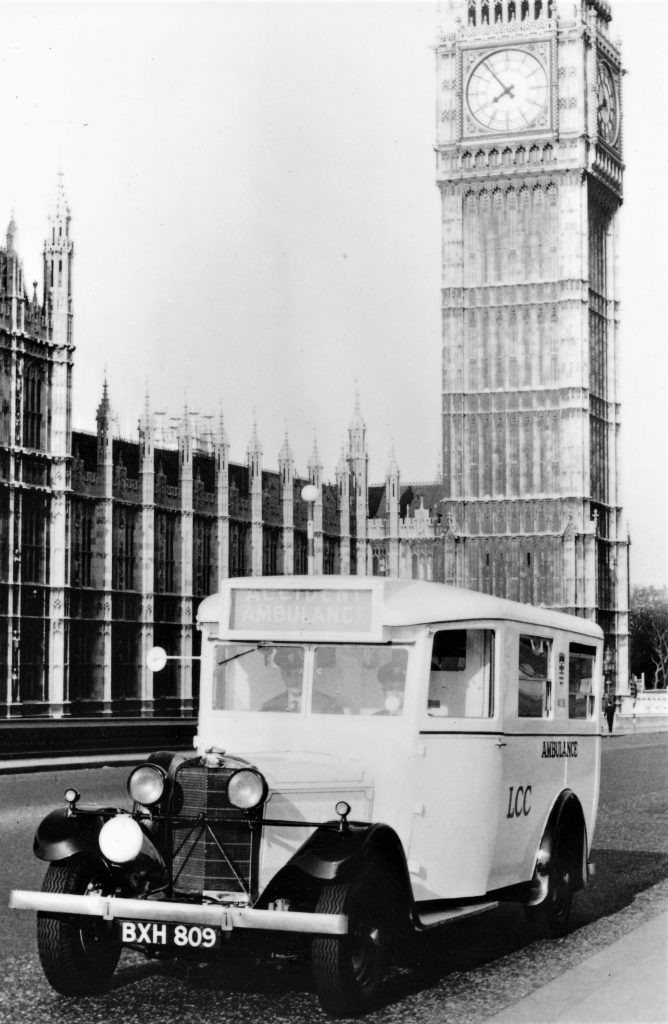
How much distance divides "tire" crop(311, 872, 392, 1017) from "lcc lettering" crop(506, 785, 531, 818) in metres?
1.61

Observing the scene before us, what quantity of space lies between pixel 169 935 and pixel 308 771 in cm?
106

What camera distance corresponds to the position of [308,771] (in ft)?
26.8

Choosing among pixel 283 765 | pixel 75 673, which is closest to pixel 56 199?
pixel 75 673

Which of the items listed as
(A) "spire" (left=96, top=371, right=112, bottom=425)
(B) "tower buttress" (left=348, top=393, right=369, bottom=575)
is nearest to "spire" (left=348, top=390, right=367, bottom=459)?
(B) "tower buttress" (left=348, top=393, right=369, bottom=575)

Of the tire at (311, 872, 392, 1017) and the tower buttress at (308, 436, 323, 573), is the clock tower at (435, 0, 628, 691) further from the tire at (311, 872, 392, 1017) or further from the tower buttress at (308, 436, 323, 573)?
the tire at (311, 872, 392, 1017)

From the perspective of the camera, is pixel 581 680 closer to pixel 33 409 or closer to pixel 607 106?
pixel 33 409

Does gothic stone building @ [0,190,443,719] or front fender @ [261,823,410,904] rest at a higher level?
gothic stone building @ [0,190,443,719]

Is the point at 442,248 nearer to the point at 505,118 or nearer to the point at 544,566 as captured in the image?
the point at 505,118

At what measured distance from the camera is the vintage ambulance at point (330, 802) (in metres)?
7.71

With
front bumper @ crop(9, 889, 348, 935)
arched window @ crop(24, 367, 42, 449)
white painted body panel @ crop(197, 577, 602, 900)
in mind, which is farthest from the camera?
arched window @ crop(24, 367, 42, 449)

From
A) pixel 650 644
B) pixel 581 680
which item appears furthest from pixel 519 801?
pixel 650 644

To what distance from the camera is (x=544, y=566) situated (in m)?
70.5

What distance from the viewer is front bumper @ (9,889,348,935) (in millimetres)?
7359

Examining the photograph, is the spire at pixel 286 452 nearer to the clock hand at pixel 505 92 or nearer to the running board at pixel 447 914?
the clock hand at pixel 505 92
